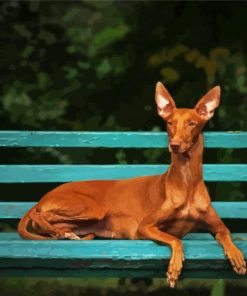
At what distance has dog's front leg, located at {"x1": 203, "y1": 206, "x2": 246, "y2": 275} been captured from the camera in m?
2.30

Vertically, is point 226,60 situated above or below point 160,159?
above

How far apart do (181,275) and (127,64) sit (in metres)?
1.36

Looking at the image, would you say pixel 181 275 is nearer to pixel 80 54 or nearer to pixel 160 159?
pixel 160 159

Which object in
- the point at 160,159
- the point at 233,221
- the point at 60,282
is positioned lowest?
the point at 60,282

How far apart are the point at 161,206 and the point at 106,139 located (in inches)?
29.7

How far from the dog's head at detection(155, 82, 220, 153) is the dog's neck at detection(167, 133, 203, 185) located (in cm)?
5

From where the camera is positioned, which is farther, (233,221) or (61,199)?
(233,221)

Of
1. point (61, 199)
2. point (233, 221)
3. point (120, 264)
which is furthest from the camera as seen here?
point (233, 221)

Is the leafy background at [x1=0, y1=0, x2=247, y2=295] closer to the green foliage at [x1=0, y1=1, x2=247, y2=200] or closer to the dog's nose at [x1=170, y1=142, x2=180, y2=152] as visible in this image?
the green foliage at [x1=0, y1=1, x2=247, y2=200]

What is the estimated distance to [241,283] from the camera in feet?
11.2

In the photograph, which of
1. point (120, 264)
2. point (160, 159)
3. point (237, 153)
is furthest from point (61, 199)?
point (237, 153)

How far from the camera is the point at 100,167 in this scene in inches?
121

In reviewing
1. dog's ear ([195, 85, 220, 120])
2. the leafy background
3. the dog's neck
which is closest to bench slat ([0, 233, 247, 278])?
the dog's neck

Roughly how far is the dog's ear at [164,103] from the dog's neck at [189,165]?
0.15 m
